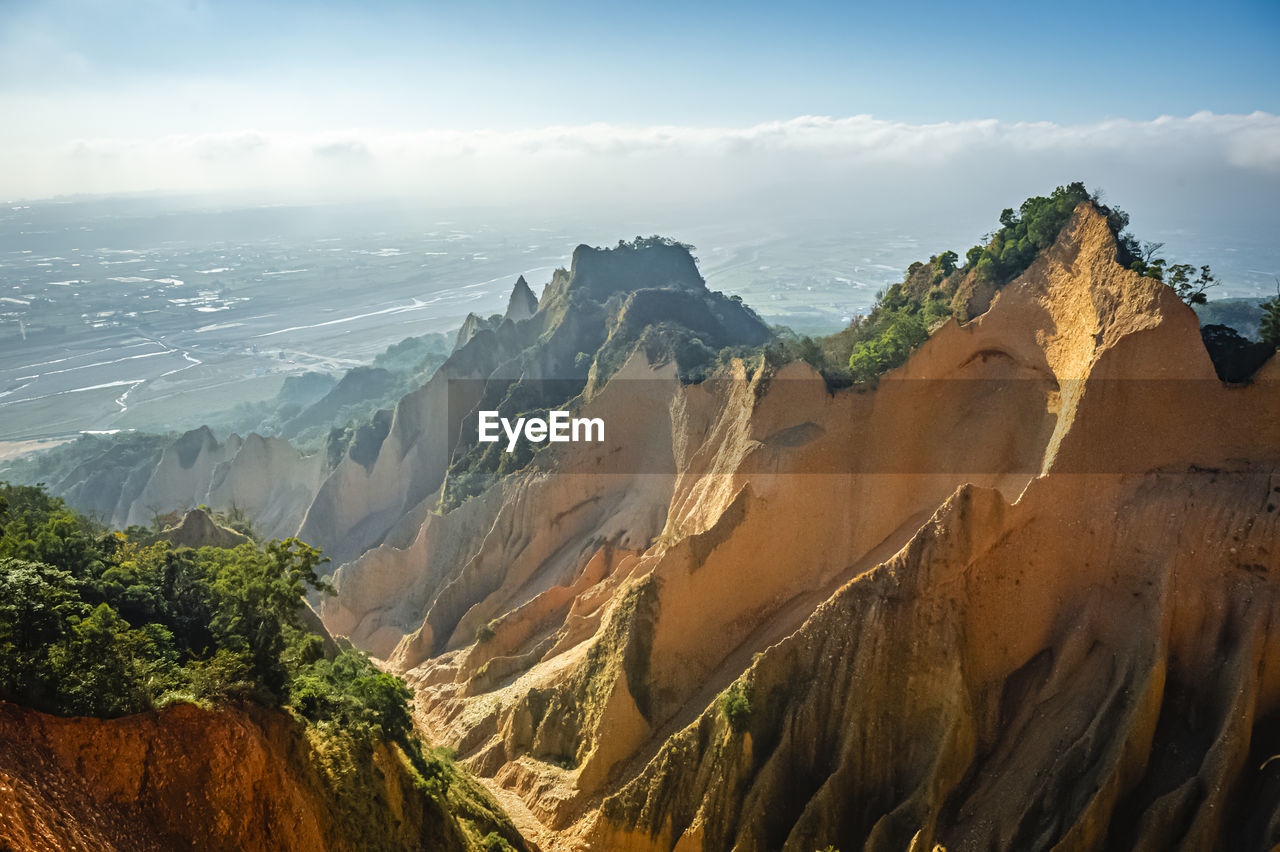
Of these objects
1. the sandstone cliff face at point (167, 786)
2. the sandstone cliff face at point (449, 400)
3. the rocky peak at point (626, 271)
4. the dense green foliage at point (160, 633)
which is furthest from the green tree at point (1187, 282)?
the rocky peak at point (626, 271)

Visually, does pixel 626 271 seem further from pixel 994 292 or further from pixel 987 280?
pixel 994 292

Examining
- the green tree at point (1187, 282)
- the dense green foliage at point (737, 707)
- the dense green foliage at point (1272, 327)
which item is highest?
the green tree at point (1187, 282)

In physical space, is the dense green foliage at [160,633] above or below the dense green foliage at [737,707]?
above

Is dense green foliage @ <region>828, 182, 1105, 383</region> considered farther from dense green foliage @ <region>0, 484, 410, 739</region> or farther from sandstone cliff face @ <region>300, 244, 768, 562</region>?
dense green foliage @ <region>0, 484, 410, 739</region>

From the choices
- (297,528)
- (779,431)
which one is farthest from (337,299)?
(779,431)

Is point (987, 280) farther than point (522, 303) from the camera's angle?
No

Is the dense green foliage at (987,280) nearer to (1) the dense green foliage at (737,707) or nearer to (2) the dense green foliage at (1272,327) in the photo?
(2) the dense green foliage at (1272,327)

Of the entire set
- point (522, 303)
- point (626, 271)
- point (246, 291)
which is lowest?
point (522, 303)


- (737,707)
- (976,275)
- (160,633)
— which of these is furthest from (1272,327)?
(160,633)
